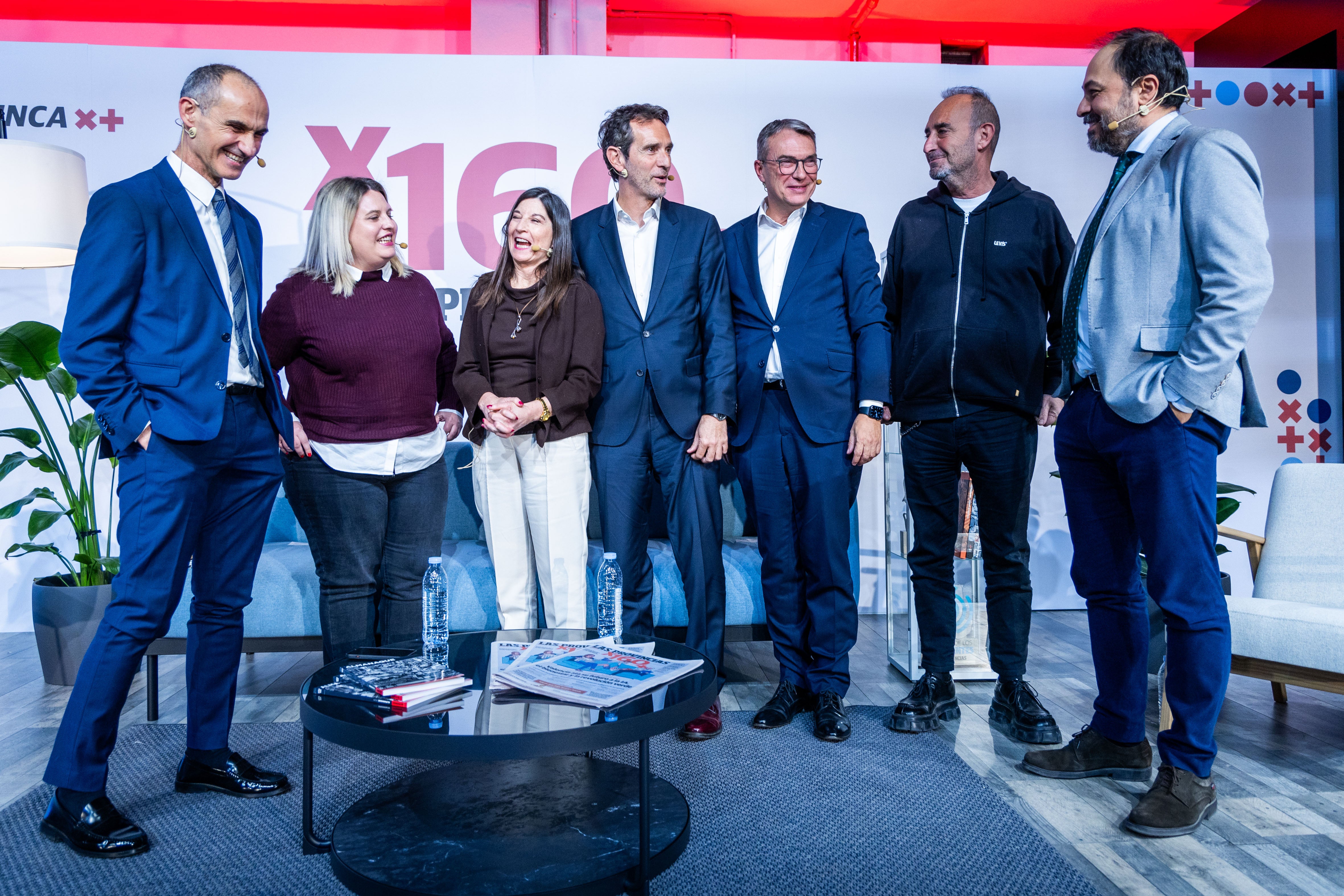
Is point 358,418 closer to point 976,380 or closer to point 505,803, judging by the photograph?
point 505,803

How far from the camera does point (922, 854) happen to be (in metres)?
1.92

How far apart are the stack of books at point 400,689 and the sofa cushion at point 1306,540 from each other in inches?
103

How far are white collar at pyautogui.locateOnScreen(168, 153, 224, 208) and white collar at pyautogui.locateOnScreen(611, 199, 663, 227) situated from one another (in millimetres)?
1198

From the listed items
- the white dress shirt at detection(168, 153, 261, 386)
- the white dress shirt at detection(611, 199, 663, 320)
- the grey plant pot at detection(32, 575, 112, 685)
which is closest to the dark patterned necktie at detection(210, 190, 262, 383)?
the white dress shirt at detection(168, 153, 261, 386)

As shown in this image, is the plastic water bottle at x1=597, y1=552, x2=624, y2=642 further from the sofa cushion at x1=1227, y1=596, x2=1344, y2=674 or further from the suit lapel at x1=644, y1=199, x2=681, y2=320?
the sofa cushion at x1=1227, y1=596, x2=1344, y2=674

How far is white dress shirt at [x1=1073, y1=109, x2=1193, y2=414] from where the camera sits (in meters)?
2.17

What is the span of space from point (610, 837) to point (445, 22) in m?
5.15

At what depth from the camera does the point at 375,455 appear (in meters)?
2.61

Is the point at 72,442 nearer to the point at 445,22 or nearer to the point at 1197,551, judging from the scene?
the point at 445,22

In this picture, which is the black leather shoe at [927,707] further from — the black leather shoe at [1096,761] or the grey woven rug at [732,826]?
the black leather shoe at [1096,761]

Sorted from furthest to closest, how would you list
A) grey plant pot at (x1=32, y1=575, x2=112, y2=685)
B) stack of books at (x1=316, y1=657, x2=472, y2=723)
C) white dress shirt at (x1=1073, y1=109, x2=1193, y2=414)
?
grey plant pot at (x1=32, y1=575, x2=112, y2=685), white dress shirt at (x1=1073, y1=109, x2=1193, y2=414), stack of books at (x1=316, y1=657, x2=472, y2=723)

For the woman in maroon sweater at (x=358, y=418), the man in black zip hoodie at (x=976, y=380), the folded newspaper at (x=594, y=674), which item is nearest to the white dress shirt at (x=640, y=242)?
the woman in maroon sweater at (x=358, y=418)

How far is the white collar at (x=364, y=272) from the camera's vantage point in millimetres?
2660

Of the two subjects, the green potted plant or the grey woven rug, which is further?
the green potted plant
